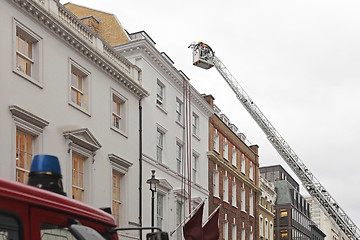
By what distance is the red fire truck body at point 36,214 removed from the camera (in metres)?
4.47

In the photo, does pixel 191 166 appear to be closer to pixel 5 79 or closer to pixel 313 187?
pixel 313 187

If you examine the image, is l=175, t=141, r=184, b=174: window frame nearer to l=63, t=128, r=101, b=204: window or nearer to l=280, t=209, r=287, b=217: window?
l=63, t=128, r=101, b=204: window

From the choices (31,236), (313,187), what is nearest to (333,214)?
(313,187)

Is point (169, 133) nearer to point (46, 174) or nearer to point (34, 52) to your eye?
point (34, 52)

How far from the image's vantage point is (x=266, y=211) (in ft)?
161

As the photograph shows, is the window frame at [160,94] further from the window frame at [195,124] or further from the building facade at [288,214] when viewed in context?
the building facade at [288,214]

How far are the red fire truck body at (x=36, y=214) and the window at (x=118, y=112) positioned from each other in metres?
17.5

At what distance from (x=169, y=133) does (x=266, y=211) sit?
23576mm

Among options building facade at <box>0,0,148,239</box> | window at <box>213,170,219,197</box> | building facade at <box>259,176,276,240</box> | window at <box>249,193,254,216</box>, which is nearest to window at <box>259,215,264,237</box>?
building facade at <box>259,176,276,240</box>

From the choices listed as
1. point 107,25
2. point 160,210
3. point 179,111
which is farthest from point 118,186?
point 107,25

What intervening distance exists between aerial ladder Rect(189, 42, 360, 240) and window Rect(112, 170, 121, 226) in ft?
36.6

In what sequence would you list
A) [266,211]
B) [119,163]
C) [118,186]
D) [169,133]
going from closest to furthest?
[119,163]
[118,186]
[169,133]
[266,211]

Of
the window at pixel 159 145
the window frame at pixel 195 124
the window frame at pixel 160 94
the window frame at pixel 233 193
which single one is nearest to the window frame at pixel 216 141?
the window frame at pixel 195 124

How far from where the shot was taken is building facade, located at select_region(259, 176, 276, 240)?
47438 mm
